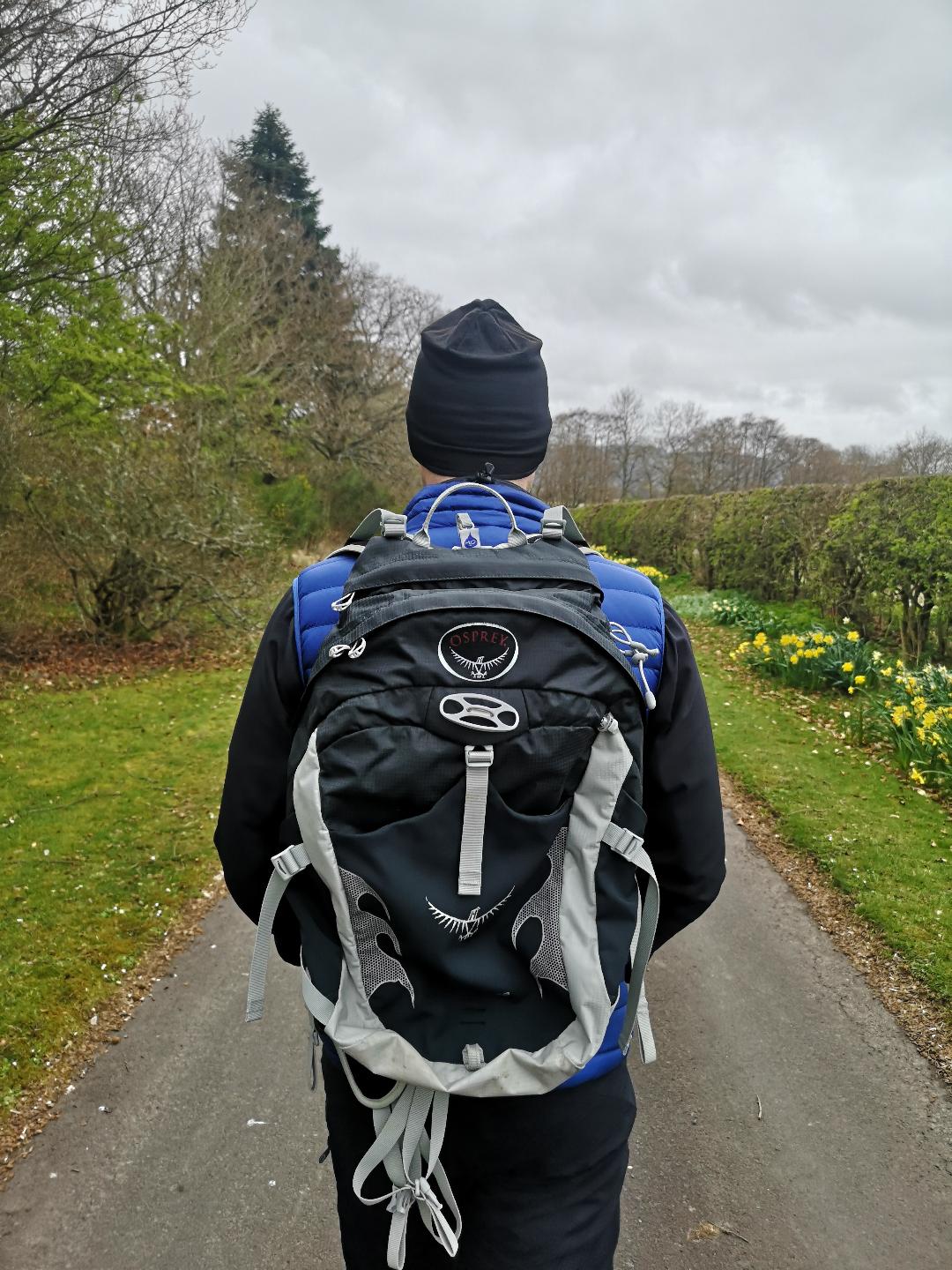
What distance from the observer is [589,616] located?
131cm

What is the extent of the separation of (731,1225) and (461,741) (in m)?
2.23

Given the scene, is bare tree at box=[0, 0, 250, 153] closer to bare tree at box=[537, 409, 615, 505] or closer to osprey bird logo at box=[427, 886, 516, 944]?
osprey bird logo at box=[427, 886, 516, 944]

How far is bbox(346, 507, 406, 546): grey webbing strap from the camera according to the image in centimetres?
142

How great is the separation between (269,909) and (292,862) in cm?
14

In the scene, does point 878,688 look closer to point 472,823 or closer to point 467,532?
point 467,532

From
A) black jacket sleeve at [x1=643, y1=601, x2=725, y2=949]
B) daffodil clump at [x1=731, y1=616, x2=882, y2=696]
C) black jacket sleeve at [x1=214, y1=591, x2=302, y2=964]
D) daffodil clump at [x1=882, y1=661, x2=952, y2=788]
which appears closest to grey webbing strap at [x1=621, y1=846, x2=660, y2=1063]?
black jacket sleeve at [x1=643, y1=601, x2=725, y2=949]

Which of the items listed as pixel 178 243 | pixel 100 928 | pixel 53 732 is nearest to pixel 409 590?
pixel 100 928

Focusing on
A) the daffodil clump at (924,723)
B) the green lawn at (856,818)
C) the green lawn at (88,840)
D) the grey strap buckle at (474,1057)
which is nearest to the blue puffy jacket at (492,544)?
the grey strap buckle at (474,1057)

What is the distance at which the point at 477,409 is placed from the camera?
1628 millimetres

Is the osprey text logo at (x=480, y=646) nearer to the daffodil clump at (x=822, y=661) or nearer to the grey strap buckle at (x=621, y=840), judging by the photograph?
the grey strap buckle at (x=621, y=840)

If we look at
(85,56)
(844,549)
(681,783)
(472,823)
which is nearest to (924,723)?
(844,549)

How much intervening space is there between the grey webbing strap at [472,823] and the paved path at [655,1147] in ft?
6.24

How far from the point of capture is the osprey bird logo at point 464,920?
1208 millimetres

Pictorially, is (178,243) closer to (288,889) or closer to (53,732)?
(53,732)
